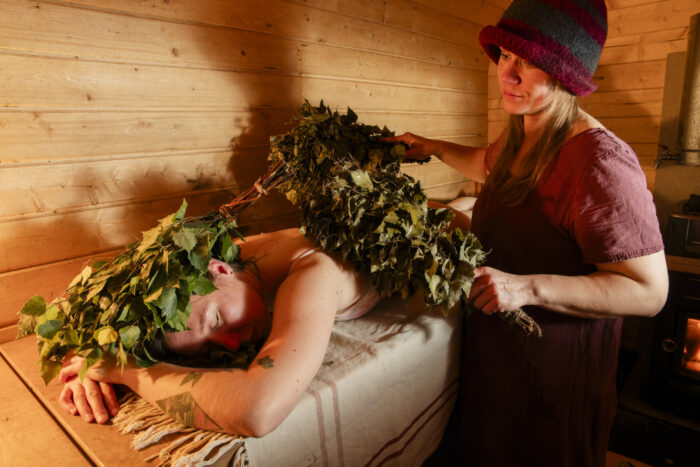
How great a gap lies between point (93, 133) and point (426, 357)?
148 centimetres

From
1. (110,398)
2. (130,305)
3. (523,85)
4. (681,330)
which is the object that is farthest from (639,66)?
(110,398)

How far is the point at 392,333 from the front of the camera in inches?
61.5

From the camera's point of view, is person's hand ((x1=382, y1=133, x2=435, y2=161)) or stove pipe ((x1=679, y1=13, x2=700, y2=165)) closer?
person's hand ((x1=382, y1=133, x2=435, y2=161))

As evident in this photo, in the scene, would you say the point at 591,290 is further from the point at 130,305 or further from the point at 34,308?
the point at 34,308

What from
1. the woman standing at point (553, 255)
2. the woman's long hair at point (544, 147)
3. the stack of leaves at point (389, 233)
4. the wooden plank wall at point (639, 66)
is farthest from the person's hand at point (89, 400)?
the wooden plank wall at point (639, 66)

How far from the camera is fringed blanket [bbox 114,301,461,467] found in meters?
A: 1.08

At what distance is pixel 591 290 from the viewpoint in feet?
4.23

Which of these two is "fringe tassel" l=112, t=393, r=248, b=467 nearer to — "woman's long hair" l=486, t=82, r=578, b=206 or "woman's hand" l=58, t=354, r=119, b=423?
"woman's hand" l=58, t=354, r=119, b=423

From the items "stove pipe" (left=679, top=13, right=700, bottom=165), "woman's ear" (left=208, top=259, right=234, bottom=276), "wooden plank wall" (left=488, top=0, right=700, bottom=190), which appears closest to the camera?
"woman's ear" (left=208, top=259, right=234, bottom=276)

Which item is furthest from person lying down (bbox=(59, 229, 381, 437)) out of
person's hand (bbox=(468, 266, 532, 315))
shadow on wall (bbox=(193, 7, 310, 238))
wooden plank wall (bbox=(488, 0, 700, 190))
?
wooden plank wall (bbox=(488, 0, 700, 190))

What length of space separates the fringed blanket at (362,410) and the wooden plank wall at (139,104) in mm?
730

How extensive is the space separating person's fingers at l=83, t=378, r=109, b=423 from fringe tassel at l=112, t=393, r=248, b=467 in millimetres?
37

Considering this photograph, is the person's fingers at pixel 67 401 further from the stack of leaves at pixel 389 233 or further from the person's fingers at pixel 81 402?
the stack of leaves at pixel 389 233

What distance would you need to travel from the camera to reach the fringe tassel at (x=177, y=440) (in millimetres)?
1019
